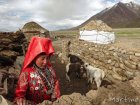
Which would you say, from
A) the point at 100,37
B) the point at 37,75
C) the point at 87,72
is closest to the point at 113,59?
the point at 87,72

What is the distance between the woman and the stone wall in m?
6.16

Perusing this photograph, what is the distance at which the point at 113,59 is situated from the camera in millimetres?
13805

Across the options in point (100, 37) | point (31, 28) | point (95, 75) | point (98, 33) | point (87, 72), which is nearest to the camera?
point (95, 75)

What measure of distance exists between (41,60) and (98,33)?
48.1 ft

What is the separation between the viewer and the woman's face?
4.64 m

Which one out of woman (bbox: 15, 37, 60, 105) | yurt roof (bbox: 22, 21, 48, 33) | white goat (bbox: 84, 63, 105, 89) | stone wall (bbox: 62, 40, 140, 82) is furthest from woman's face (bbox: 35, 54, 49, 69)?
yurt roof (bbox: 22, 21, 48, 33)

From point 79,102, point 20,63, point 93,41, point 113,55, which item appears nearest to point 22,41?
point 20,63

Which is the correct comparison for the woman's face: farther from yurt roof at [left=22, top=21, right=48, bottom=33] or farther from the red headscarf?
yurt roof at [left=22, top=21, right=48, bottom=33]

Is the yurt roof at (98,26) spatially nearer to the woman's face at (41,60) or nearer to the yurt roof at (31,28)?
the yurt roof at (31,28)

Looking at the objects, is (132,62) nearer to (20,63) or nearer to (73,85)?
(73,85)

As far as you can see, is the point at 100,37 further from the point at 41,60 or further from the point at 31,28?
the point at 41,60

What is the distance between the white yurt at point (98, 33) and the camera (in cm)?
1891

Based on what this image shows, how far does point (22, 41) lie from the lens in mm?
12609

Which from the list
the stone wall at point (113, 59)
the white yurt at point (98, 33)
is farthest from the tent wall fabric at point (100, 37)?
the stone wall at point (113, 59)
